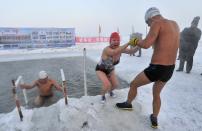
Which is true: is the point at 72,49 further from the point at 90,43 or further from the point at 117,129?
the point at 117,129

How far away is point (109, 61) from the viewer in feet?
14.6

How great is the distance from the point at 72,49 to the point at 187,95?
1624 cm

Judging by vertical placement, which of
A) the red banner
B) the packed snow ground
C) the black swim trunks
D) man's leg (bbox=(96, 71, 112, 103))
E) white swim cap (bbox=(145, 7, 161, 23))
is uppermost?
white swim cap (bbox=(145, 7, 161, 23))

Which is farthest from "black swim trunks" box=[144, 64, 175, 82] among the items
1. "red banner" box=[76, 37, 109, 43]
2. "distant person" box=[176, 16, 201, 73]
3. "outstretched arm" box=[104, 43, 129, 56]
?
"red banner" box=[76, 37, 109, 43]

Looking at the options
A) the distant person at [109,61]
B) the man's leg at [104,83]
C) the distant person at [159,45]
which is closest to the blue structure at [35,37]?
the distant person at [109,61]

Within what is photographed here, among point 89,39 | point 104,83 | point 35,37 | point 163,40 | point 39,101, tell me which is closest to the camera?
point 163,40

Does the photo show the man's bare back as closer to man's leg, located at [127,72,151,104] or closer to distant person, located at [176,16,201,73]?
man's leg, located at [127,72,151,104]

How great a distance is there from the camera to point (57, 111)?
3998mm

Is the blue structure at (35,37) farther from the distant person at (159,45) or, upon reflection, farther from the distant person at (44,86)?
the distant person at (159,45)

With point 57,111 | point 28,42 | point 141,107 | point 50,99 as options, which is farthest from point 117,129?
point 28,42

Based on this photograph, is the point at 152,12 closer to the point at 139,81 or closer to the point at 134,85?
the point at 139,81

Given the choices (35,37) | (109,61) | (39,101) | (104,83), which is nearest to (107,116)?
(104,83)

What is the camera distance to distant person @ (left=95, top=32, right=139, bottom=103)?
13.6 ft

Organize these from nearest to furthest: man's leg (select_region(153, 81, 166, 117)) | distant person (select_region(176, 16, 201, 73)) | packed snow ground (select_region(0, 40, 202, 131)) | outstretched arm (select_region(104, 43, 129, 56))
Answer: man's leg (select_region(153, 81, 166, 117)) < packed snow ground (select_region(0, 40, 202, 131)) < outstretched arm (select_region(104, 43, 129, 56)) < distant person (select_region(176, 16, 201, 73))
